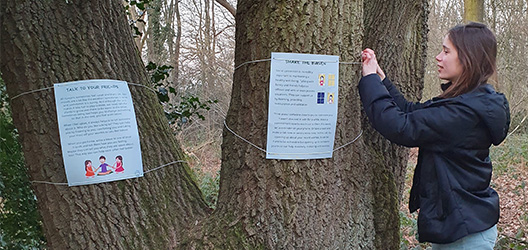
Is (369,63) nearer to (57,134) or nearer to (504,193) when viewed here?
(57,134)

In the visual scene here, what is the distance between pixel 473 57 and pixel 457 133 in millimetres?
400

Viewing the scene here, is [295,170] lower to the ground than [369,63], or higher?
lower

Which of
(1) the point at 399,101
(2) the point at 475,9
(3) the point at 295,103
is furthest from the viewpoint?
(2) the point at 475,9

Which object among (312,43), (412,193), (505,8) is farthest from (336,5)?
(505,8)

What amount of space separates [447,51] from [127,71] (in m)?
1.65

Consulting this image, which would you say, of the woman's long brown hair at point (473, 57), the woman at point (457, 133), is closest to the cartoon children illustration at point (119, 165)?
the woman at point (457, 133)

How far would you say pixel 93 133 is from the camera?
213 cm

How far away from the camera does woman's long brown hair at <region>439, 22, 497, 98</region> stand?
2.16 metres

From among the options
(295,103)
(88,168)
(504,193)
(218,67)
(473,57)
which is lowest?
(504,193)

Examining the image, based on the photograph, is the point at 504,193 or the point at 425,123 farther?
the point at 504,193

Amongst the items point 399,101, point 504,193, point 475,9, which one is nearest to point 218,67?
point 475,9

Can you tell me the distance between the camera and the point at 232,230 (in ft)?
7.09

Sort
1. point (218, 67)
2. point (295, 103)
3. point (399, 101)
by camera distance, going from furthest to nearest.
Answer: point (218, 67) → point (399, 101) → point (295, 103)

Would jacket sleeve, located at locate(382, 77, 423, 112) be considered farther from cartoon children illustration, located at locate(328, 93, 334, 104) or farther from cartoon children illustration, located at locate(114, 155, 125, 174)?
cartoon children illustration, located at locate(114, 155, 125, 174)
